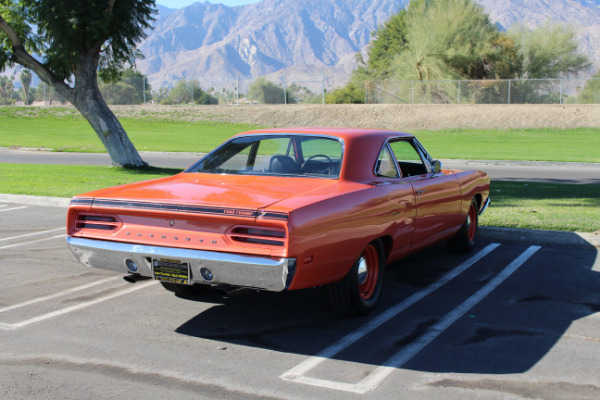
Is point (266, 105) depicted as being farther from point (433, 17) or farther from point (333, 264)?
point (333, 264)

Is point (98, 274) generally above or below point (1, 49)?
below

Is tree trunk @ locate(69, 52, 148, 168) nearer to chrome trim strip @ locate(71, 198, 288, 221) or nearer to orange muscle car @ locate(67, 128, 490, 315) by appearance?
orange muscle car @ locate(67, 128, 490, 315)

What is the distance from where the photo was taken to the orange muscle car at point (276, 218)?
14.6 feet

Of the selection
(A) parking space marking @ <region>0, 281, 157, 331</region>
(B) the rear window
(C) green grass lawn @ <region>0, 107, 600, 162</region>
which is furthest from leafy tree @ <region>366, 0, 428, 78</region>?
(A) parking space marking @ <region>0, 281, 157, 331</region>

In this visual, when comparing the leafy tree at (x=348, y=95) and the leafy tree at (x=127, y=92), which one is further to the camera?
the leafy tree at (x=348, y=95)

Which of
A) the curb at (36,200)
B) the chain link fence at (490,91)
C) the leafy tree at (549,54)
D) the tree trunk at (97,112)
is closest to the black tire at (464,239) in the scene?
the curb at (36,200)

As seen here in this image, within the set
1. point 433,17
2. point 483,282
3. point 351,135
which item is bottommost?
point 483,282

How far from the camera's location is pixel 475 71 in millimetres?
45938

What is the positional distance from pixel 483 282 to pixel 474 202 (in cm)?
174

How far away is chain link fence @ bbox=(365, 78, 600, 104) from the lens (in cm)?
4050

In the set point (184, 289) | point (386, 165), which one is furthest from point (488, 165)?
point (184, 289)

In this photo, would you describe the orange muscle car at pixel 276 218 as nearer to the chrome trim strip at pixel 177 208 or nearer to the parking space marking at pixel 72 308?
the chrome trim strip at pixel 177 208

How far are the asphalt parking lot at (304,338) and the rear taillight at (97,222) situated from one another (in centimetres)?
77

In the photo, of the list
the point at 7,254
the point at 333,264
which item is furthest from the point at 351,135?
the point at 7,254
